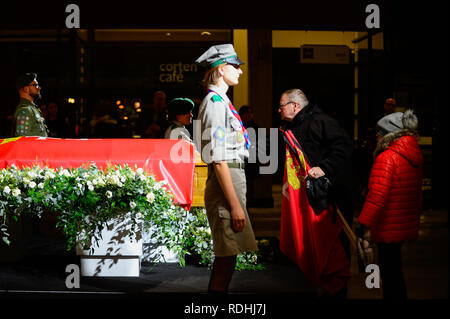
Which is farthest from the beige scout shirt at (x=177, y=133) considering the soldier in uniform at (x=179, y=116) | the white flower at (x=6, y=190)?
the white flower at (x=6, y=190)

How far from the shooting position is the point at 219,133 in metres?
3.64

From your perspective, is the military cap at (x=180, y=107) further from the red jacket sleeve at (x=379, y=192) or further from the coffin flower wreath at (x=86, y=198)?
the red jacket sleeve at (x=379, y=192)

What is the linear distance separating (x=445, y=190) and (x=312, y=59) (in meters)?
3.62

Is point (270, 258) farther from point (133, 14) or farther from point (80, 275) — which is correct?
point (133, 14)

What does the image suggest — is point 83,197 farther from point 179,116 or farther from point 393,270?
point 393,270

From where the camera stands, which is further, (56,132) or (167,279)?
(56,132)

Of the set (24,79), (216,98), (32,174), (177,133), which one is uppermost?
(24,79)

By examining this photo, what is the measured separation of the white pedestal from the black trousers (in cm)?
227

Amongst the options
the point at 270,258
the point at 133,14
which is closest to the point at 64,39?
the point at 133,14

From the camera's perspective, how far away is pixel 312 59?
10211 mm

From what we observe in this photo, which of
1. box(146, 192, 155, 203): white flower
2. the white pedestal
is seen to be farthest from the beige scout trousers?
the white pedestal

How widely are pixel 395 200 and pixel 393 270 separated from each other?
546 mm

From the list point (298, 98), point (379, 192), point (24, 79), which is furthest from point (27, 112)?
point (379, 192)
